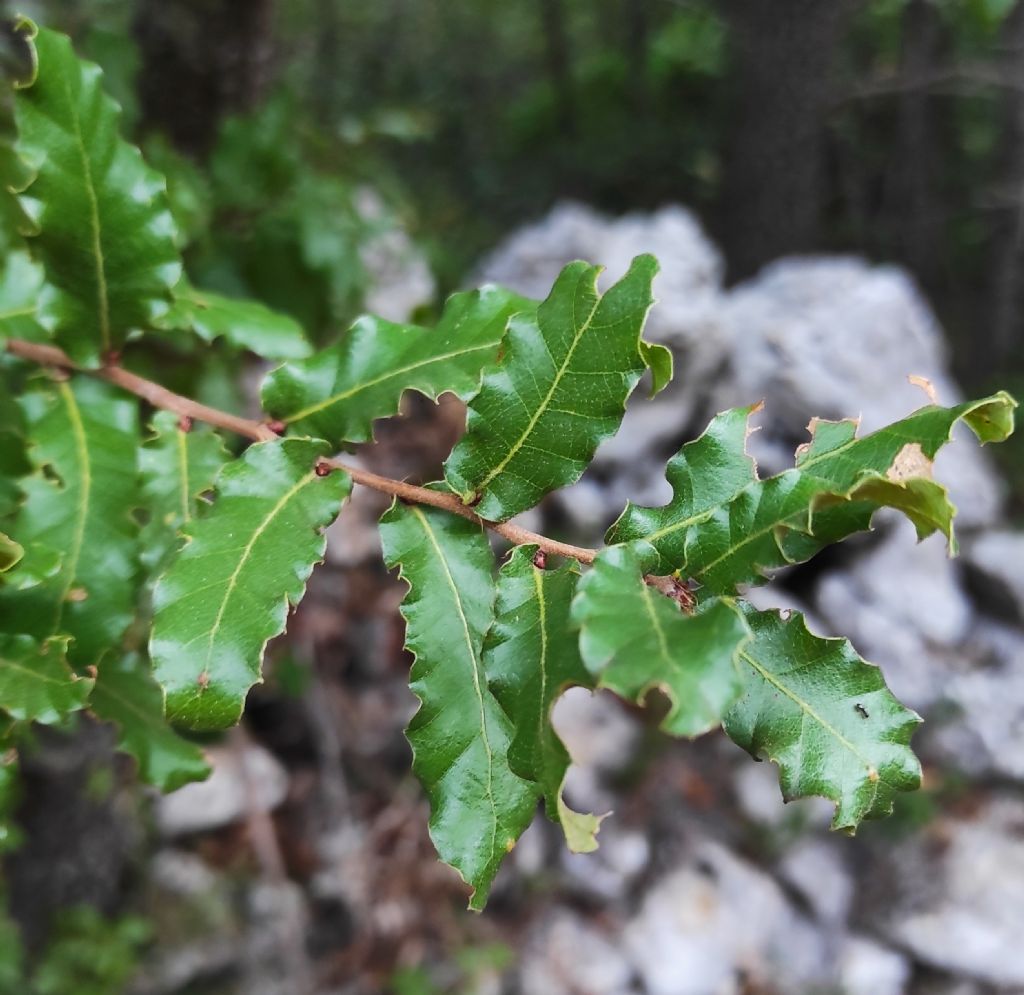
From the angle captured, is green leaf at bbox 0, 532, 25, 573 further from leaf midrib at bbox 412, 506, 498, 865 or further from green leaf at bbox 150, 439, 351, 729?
leaf midrib at bbox 412, 506, 498, 865

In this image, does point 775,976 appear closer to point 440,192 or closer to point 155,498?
point 155,498

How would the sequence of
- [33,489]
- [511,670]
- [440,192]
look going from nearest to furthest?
[511,670], [33,489], [440,192]

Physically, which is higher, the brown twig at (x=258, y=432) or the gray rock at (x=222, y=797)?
the brown twig at (x=258, y=432)

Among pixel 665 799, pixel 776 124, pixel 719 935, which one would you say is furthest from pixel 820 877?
pixel 776 124

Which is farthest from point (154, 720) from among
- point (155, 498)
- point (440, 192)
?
point (440, 192)

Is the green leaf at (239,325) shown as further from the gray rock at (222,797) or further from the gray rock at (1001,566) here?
the gray rock at (1001,566)

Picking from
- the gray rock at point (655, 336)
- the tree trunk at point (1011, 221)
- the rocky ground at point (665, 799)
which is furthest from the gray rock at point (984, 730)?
the tree trunk at point (1011, 221)
